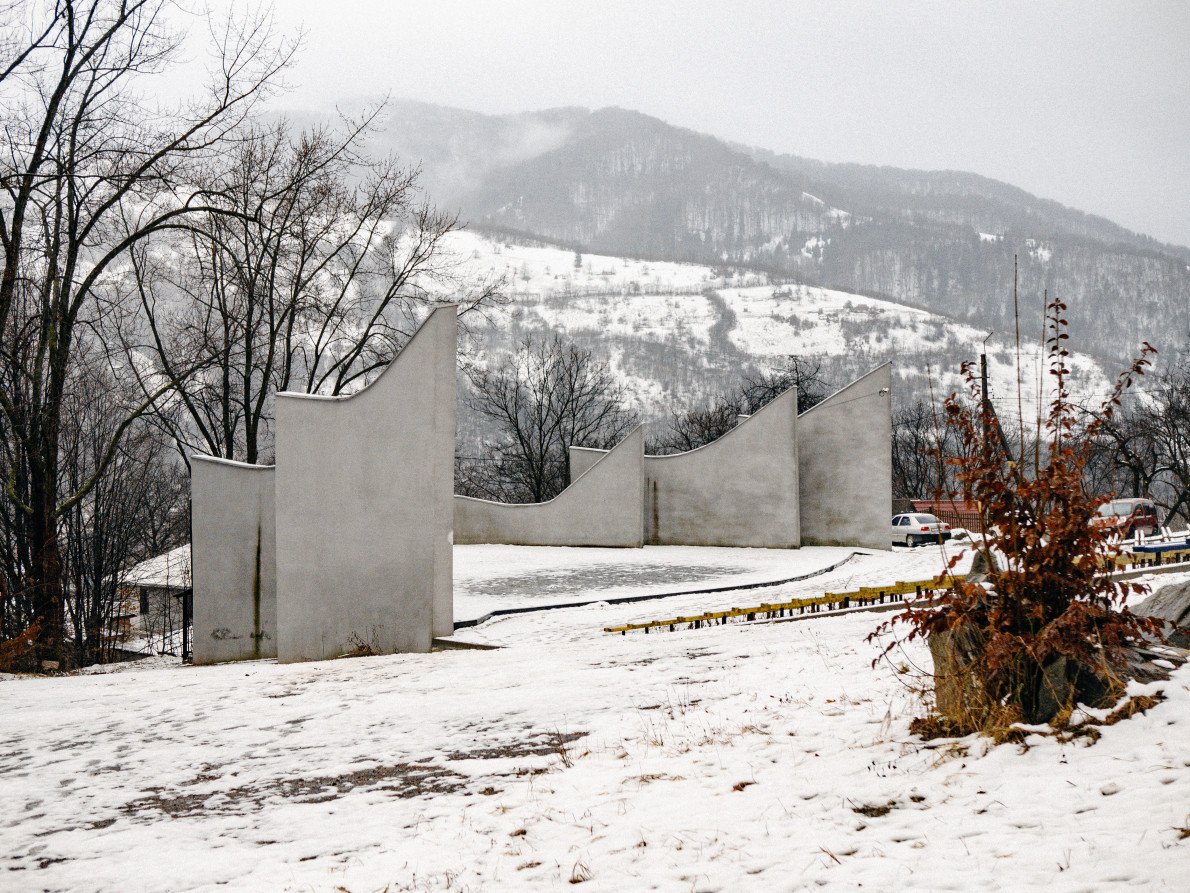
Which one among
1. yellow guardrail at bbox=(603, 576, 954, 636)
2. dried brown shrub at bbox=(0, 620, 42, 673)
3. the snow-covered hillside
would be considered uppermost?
the snow-covered hillside

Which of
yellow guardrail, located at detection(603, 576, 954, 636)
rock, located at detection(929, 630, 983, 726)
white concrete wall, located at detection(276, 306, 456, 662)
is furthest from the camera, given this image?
yellow guardrail, located at detection(603, 576, 954, 636)

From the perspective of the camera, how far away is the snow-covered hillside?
113 meters

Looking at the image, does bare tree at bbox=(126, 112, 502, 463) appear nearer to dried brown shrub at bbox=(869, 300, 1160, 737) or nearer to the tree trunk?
the tree trunk

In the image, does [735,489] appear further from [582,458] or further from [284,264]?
[284,264]

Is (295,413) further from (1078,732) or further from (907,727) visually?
(1078,732)

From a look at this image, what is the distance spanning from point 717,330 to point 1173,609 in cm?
14561

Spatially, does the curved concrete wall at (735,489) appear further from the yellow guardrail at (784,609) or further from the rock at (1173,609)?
the rock at (1173,609)

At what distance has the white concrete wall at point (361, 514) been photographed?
36.2 feet

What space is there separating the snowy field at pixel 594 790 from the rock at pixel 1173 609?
3.76 ft

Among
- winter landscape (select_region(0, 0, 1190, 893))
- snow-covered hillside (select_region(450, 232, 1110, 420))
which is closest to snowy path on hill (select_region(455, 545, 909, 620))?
winter landscape (select_region(0, 0, 1190, 893))

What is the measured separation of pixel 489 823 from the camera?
4.47m

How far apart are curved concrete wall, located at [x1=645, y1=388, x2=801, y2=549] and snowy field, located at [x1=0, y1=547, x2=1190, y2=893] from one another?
17025 millimetres

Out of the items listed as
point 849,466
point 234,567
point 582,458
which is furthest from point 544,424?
point 234,567

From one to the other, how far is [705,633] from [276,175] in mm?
13963
